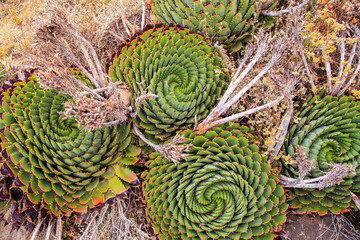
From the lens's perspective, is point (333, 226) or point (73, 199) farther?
point (333, 226)

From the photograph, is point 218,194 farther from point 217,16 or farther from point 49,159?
point 217,16

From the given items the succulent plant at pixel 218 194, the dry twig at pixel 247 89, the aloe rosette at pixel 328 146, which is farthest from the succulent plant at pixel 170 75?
the aloe rosette at pixel 328 146

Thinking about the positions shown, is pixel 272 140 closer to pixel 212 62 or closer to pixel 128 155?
pixel 212 62

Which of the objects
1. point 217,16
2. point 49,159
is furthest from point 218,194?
point 217,16

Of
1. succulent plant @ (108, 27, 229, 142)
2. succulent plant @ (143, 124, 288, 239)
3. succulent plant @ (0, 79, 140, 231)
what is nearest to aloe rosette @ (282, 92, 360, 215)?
succulent plant @ (143, 124, 288, 239)

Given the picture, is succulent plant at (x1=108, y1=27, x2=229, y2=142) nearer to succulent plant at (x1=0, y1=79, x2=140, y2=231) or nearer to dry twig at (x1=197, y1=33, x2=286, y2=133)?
dry twig at (x1=197, y1=33, x2=286, y2=133)

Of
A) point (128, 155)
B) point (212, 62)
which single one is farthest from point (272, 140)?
point (128, 155)

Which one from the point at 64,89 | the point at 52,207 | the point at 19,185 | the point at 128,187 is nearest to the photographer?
the point at 64,89
